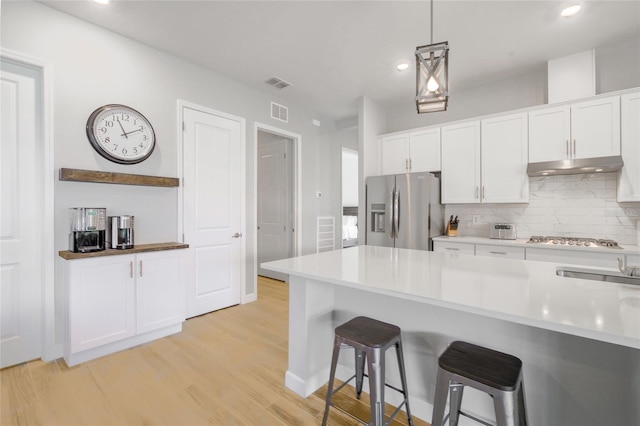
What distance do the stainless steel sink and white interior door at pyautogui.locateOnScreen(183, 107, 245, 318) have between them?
3.16 meters

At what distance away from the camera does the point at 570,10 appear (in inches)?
93.8

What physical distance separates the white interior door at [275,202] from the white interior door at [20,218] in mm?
2890

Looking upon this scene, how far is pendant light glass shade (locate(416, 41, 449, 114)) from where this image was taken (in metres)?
1.61

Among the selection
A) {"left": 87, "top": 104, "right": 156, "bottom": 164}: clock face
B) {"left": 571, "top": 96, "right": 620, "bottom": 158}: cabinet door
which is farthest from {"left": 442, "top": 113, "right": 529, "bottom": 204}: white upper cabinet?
{"left": 87, "top": 104, "right": 156, "bottom": 164}: clock face

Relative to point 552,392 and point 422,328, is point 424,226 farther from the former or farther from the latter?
point 552,392

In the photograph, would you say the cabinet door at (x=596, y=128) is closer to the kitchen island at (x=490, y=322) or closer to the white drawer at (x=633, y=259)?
the white drawer at (x=633, y=259)

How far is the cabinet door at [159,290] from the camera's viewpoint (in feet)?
8.46

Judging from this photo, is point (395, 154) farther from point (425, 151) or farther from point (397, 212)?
point (397, 212)

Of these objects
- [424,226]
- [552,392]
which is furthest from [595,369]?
[424,226]

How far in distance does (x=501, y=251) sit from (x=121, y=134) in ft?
13.2

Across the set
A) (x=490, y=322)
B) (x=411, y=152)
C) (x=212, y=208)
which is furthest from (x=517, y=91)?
(x=212, y=208)

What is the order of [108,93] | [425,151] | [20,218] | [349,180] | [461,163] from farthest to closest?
[349,180]
[425,151]
[461,163]
[108,93]
[20,218]

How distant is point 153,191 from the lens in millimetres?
2936

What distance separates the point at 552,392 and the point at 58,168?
11.6 ft
